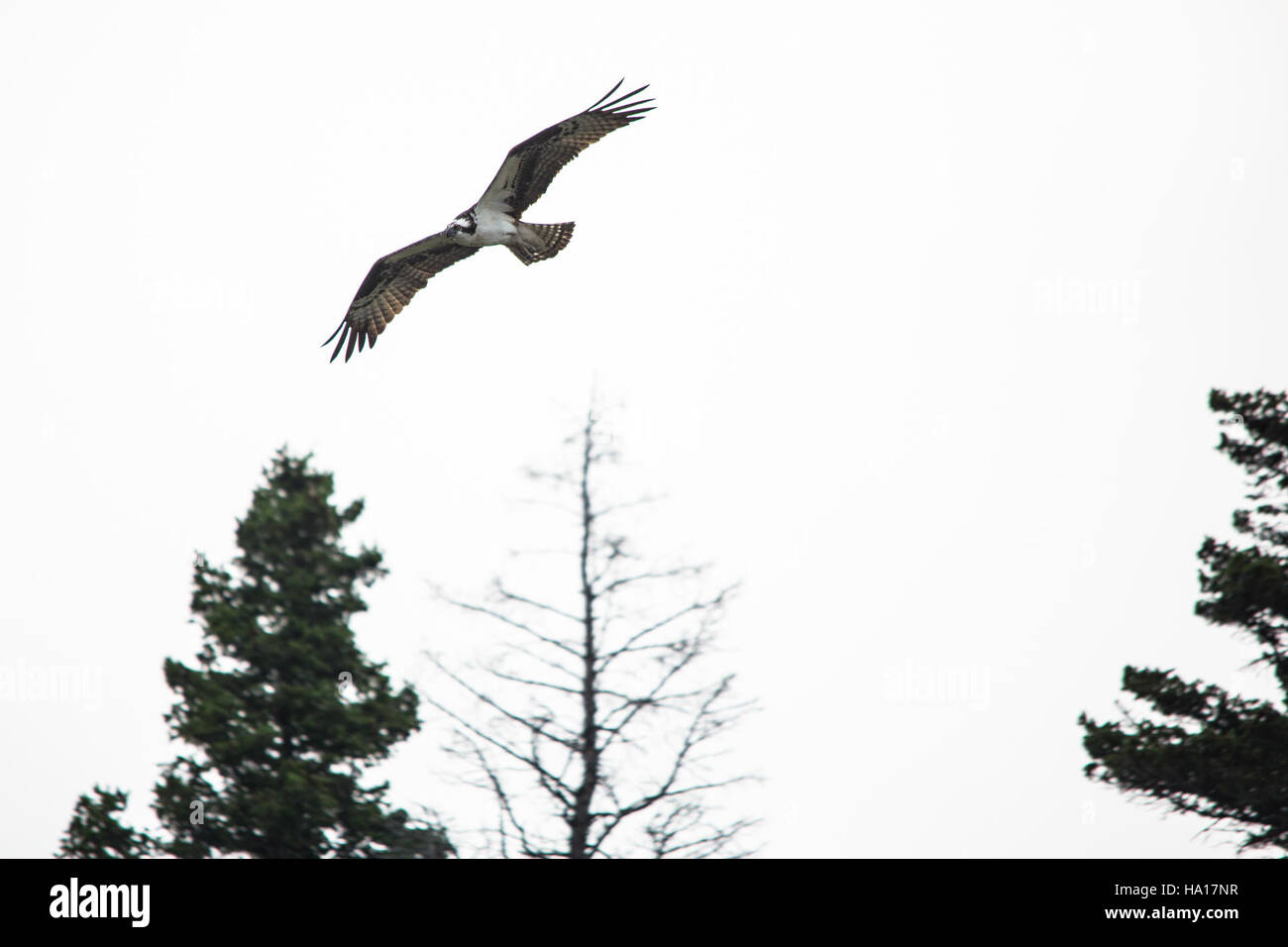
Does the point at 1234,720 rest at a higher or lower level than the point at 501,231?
lower

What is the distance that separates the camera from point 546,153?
46.2ft

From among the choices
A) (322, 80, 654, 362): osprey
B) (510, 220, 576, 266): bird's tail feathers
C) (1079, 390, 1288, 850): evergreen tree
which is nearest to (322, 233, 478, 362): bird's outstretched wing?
(322, 80, 654, 362): osprey

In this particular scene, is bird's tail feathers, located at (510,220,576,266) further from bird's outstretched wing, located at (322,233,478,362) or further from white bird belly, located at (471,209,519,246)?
bird's outstretched wing, located at (322,233,478,362)

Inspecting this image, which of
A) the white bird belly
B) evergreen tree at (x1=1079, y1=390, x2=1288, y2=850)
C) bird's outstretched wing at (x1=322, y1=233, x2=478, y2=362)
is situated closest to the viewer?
evergreen tree at (x1=1079, y1=390, x2=1288, y2=850)

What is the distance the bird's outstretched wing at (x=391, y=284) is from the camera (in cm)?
1564

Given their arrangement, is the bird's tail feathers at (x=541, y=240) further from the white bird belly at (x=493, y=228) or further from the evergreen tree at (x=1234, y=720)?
the evergreen tree at (x=1234, y=720)

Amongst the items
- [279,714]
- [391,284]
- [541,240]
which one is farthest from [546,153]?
[279,714]

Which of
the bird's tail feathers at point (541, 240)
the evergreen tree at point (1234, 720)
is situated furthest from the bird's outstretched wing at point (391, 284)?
the evergreen tree at point (1234, 720)

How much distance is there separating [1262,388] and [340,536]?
10.5 metres

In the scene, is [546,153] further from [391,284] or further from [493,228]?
[391,284]

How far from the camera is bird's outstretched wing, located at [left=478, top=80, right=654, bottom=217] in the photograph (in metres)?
13.5

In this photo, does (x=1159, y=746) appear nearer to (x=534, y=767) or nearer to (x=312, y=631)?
(x=534, y=767)

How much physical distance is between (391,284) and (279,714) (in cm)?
529

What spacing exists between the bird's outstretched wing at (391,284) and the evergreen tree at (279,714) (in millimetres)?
2282
